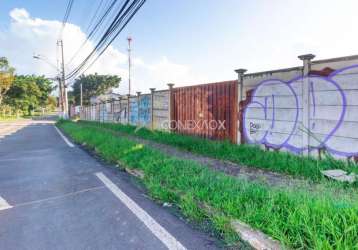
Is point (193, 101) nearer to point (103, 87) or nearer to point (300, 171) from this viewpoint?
point (300, 171)

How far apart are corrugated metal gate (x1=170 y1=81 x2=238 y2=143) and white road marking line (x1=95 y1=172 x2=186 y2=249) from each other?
4.06 meters

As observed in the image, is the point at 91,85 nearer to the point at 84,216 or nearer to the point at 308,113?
the point at 308,113

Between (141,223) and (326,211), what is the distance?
2.10 m

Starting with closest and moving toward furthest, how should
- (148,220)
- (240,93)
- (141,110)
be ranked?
(148,220), (240,93), (141,110)

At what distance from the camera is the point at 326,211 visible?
2.69 meters

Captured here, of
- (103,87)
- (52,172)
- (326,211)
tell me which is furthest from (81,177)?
(103,87)

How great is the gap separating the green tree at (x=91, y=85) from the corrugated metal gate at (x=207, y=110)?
57.8 m

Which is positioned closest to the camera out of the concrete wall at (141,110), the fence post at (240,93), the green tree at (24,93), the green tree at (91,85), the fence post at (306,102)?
the fence post at (306,102)

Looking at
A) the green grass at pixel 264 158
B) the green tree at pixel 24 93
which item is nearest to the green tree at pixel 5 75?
the green tree at pixel 24 93

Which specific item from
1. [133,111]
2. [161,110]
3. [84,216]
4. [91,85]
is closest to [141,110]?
[133,111]

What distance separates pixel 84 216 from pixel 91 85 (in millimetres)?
65085

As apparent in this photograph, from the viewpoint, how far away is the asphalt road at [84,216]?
9.51 feet

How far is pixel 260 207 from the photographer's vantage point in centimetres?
313

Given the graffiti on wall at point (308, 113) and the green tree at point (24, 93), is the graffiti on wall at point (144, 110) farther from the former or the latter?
the green tree at point (24, 93)
